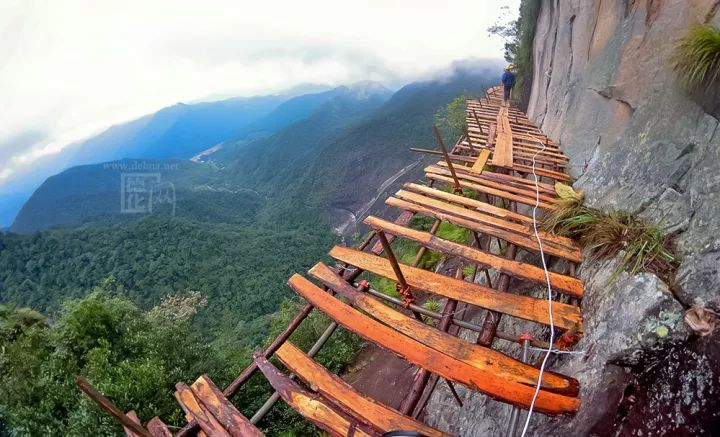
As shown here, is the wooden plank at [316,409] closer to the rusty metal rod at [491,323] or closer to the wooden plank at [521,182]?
the rusty metal rod at [491,323]

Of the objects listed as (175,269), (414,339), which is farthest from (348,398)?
(175,269)

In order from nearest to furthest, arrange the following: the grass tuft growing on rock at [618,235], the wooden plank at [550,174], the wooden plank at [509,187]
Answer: the grass tuft growing on rock at [618,235] < the wooden plank at [509,187] < the wooden plank at [550,174]

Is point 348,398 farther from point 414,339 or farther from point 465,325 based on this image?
point 465,325

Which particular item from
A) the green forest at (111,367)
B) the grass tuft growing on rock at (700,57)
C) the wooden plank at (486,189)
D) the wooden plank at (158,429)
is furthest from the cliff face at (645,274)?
the green forest at (111,367)

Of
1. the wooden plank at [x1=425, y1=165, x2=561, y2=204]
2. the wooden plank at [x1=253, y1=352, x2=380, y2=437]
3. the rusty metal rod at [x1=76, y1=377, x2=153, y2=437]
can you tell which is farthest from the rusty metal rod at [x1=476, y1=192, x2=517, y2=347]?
the rusty metal rod at [x1=76, y1=377, x2=153, y2=437]

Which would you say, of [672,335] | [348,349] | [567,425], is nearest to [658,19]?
[672,335]

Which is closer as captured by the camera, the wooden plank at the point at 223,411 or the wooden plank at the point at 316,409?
the wooden plank at the point at 316,409

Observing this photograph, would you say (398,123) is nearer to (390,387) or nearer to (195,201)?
(195,201)

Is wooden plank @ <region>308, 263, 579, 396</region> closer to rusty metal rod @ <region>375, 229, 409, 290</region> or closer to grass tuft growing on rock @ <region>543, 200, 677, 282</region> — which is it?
rusty metal rod @ <region>375, 229, 409, 290</region>
